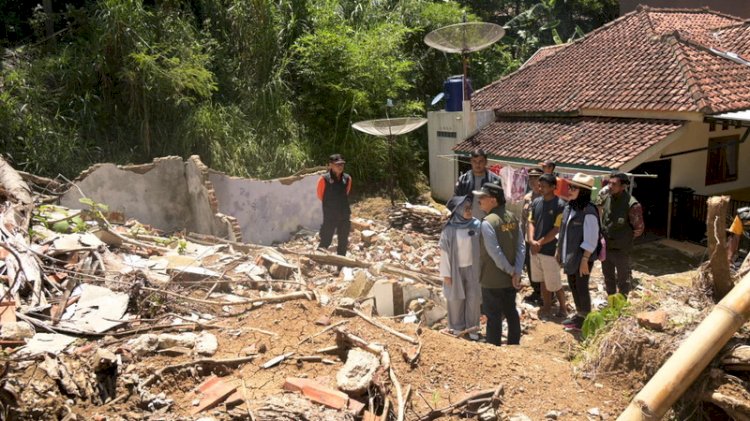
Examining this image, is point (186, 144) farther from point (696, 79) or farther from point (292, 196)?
point (696, 79)

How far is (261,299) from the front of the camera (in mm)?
5367

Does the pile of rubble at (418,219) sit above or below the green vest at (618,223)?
below

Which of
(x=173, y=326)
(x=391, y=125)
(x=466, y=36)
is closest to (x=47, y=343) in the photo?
(x=173, y=326)

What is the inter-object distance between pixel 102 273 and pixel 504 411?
4118mm

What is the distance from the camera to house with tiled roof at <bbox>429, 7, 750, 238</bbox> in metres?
11.1

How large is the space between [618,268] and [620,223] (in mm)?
567

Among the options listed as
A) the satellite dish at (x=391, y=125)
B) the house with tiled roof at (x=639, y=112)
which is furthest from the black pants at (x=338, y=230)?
the satellite dish at (x=391, y=125)

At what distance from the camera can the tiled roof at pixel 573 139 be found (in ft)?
35.9

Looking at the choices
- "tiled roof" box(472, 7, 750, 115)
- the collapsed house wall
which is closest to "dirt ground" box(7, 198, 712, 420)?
the collapsed house wall

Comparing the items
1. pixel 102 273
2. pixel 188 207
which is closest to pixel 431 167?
pixel 188 207

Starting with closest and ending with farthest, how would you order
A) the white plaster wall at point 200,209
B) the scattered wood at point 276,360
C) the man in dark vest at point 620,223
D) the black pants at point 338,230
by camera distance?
1. the scattered wood at point 276,360
2. the man in dark vest at point 620,223
3. the black pants at point 338,230
4. the white plaster wall at point 200,209

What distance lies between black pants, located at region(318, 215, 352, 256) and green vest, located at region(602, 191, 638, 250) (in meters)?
→ 3.51

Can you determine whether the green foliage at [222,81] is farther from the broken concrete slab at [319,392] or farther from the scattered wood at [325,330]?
the broken concrete slab at [319,392]

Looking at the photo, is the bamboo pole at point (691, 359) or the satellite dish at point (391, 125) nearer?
the bamboo pole at point (691, 359)
